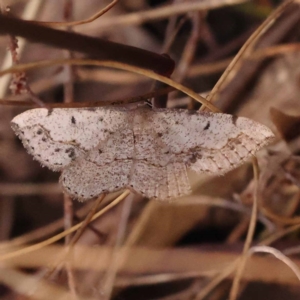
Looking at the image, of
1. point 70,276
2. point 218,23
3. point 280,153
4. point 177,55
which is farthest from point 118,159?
point 218,23

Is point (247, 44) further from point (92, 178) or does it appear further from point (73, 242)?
point (73, 242)

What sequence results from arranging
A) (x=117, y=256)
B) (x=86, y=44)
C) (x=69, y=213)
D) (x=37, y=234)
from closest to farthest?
(x=86, y=44) → (x=69, y=213) → (x=117, y=256) → (x=37, y=234)

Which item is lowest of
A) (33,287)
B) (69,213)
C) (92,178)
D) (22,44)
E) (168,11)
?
(33,287)

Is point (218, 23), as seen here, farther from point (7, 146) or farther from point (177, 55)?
point (7, 146)

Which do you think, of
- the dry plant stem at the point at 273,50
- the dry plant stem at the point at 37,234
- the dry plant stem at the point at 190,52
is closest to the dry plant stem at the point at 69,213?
the dry plant stem at the point at 37,234

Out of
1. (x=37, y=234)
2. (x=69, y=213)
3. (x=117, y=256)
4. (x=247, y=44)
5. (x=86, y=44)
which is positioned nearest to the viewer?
(x=86, y=44)

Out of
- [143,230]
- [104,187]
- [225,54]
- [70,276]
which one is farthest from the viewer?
[225,54]

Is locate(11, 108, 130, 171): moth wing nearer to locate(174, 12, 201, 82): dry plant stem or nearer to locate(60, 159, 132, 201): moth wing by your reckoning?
locate(60, 159, 132, 201): moth wing

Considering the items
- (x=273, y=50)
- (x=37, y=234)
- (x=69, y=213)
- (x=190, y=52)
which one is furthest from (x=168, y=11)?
(x=37, y=234)
